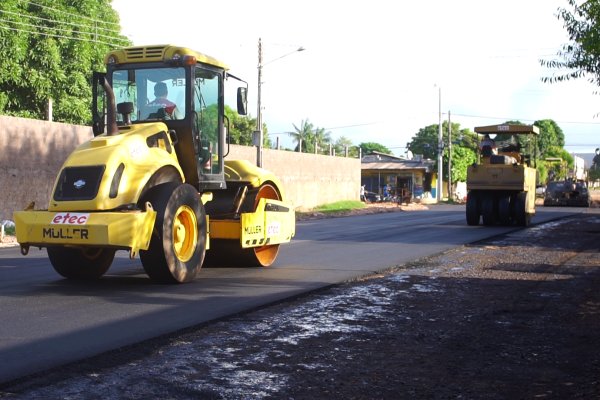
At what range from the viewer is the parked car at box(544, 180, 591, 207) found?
153 ft

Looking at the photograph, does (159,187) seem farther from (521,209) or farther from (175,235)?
(521,209)

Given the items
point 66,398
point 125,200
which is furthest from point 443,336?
point 125,200

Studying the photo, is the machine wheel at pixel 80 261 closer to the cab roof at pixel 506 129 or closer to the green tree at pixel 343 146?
the cab roof at pixel 506 129

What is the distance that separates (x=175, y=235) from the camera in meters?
9.34

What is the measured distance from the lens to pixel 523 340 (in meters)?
6.57

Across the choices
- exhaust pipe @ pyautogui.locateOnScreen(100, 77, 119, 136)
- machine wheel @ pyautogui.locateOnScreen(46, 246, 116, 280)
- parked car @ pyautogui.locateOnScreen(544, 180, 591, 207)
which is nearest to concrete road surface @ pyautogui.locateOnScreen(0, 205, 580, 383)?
machine wheel @ pyautogui.locateOnScreen(46, 246, 116, 280)

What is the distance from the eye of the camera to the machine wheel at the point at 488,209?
2312 cm

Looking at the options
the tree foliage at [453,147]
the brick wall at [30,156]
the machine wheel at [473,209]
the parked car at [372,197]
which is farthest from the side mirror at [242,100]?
the tree foliage at [453,147]

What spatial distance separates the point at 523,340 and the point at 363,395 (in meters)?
2.33

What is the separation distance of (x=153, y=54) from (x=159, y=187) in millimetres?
1981

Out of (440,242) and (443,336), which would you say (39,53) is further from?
(443,336)

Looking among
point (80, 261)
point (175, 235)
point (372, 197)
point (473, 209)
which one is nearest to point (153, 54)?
point (175, 235)

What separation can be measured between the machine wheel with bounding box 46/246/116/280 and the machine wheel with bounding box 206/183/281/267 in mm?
1934

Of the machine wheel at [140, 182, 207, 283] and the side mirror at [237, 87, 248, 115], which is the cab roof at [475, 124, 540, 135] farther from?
the machine wheel at [140, 182, 207, 283]
